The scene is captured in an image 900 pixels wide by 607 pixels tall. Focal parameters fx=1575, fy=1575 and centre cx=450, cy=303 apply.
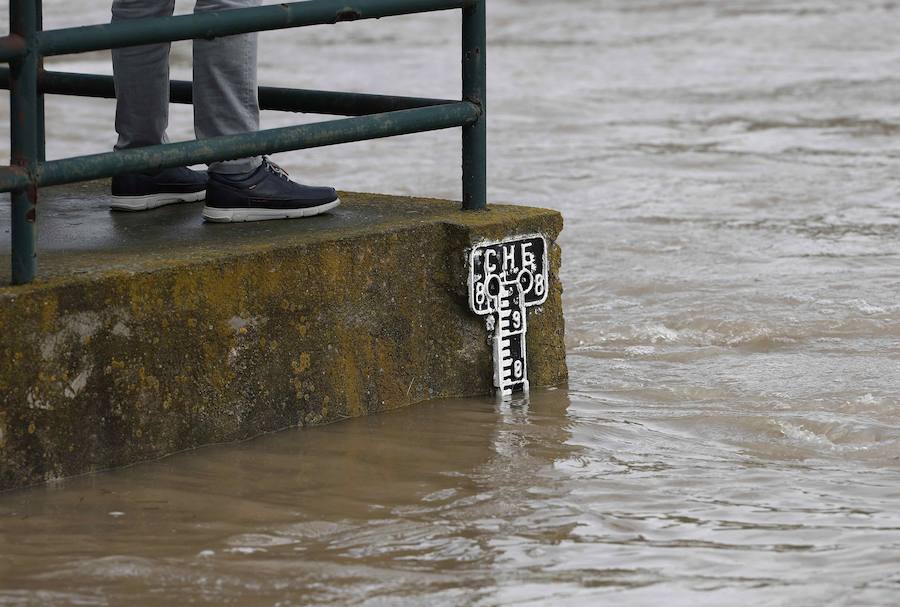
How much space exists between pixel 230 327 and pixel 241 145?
423 mm

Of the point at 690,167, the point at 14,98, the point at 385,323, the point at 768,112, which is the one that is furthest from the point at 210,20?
the point at 768,112

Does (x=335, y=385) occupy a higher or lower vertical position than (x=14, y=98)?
lower

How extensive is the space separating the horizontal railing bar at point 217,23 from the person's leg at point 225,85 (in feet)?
0.70

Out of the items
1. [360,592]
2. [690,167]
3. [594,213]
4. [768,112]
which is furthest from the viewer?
[768,112]

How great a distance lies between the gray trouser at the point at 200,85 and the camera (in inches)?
153

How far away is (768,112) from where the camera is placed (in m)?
10.4

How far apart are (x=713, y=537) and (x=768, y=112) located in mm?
7607

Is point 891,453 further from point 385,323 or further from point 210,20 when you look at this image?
point 210,20

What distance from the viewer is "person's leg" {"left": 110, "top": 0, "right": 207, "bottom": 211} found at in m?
4.12

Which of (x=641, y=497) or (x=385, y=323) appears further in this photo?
(x=385, y=323)

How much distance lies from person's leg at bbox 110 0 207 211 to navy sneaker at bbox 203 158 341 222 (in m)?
0.22

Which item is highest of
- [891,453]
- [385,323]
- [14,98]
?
[14,98]

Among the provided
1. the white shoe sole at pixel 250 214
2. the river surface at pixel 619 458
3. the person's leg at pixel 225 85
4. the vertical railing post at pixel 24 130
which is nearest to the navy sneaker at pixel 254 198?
the white shoe sole at pixel 250 214

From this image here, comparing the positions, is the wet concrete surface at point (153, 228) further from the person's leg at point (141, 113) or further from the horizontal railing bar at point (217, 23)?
the horizontal railing bar at point (217, 23)
